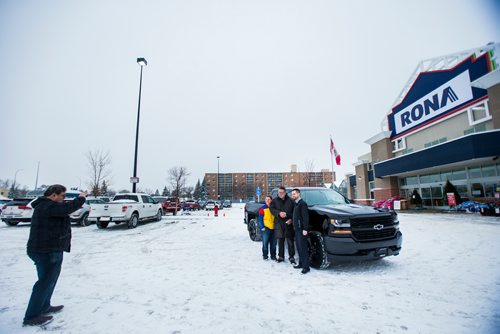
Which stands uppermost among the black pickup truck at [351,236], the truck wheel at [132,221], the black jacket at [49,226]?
the black jacket at [49,226]

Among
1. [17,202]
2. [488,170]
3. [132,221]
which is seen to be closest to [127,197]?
[132,221]

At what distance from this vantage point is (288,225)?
210 inches

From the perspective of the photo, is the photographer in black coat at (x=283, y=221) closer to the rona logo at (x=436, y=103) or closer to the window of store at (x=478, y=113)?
the window of store at (x=478, y=113)

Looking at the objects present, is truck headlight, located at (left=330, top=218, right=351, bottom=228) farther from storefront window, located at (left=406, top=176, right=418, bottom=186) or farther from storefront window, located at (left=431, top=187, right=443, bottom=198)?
storefront window, located at (left=406, top=176, right=418, bottom=186)

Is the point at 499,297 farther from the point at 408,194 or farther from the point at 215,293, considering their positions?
the point at 408,194

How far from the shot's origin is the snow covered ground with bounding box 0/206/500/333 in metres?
2.79

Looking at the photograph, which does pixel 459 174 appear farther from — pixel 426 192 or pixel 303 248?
pixel 303 248

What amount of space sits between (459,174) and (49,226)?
27399 mm

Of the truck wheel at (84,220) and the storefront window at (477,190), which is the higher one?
the storefront window at (477,190)

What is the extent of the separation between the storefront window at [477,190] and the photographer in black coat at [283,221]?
2158 cm

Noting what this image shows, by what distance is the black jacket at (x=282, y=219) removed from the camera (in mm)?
5348

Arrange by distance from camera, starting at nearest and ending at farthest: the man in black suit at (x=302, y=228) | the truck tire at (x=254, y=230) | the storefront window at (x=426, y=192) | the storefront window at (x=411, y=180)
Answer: the man in black suit at (x=302, y=228) < the truck tire at (x=254, y=230) < the storefront window at (x=426, y=192) < the storefront window at (x=411, y=180)

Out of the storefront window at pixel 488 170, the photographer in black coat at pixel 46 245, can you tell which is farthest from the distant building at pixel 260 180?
the photographer in black coat at pixel 46 245

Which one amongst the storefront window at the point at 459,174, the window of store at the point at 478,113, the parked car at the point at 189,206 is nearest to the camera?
the window of store at the point at 478,113
